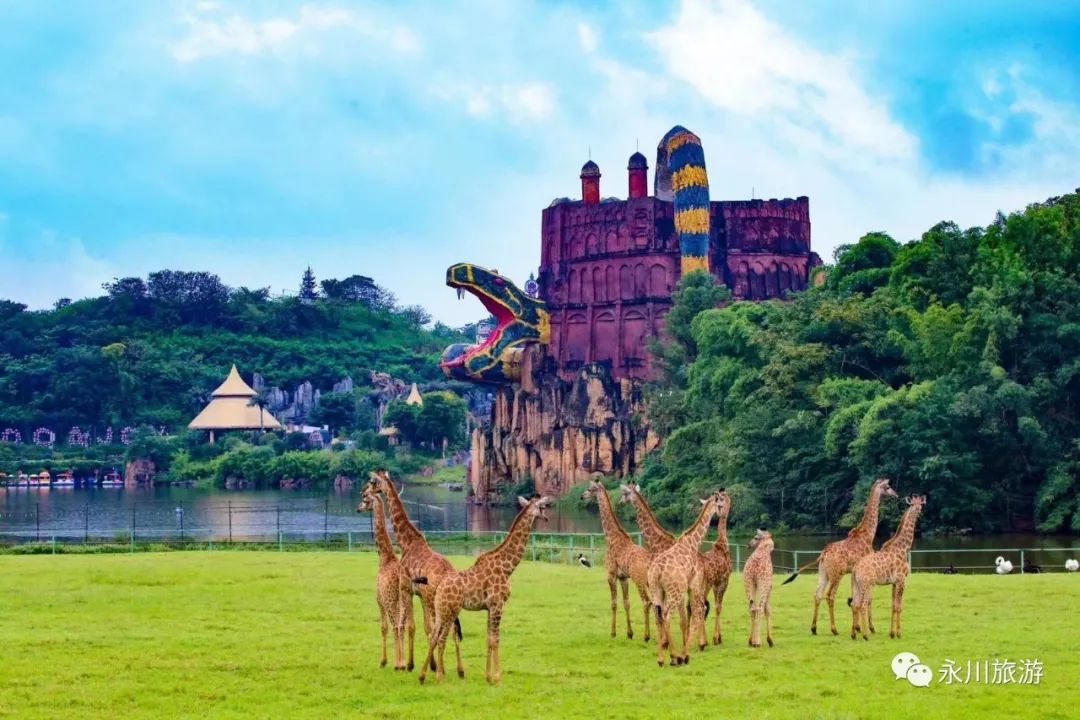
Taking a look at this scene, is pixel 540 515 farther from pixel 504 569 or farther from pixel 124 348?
pixel 124 348

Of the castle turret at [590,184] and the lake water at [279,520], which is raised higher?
the castle turret at [590,184]

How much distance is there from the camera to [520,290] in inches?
3851

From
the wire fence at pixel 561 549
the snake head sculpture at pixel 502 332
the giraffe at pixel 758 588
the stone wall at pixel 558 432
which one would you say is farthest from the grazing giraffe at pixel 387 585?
the snake head sculpture at pixel 502 332

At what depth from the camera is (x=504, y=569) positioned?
21469mm

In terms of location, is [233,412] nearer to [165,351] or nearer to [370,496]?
[165,351]

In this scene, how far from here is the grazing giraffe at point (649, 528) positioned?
2497 cm

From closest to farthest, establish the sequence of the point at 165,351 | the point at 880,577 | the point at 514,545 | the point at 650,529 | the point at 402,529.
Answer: the point at 514,545, the point at 402,529, the point at 880,577, the point at 650,529, the point at 165,351

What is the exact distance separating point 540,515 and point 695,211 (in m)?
72.1

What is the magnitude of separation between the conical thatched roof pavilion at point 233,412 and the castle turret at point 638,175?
217 ft

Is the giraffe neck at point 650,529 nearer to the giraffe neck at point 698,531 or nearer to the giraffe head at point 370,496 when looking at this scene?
the giraffe neck at point 698,531

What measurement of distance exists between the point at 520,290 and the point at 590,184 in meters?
7.64

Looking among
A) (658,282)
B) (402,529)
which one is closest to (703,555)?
(402,529)

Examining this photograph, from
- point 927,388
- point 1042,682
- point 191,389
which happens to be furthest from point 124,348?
point 1042,682

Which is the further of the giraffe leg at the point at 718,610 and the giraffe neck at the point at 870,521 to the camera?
the giraffe neck at the point at 870,521
